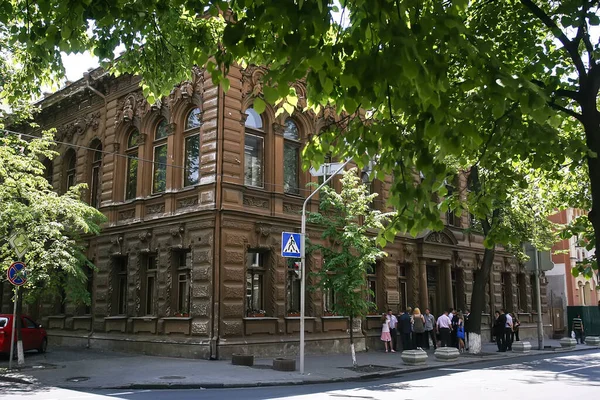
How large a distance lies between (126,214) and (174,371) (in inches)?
407

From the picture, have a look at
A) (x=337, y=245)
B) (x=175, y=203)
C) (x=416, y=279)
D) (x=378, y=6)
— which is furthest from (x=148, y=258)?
(x=378, y=6)

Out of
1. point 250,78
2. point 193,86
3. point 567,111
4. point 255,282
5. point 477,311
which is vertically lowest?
point 477,311

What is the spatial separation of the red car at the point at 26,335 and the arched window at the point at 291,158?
11.2m

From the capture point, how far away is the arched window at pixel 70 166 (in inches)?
1171

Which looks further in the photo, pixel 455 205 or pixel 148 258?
pixel 148 258

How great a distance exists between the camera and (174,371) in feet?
54.9

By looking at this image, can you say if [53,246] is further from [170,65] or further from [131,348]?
Result: [170,65]

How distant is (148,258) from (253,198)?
5.53m

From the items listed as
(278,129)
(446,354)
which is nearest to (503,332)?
(446,354)

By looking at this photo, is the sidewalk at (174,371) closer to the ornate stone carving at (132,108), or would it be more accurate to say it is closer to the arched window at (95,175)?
the arched window at (95,175)

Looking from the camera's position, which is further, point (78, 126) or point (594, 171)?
point (78, 126)

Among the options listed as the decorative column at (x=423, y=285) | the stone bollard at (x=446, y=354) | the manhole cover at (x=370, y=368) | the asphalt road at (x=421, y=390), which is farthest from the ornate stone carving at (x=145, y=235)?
the decorative column at (x=423, y=285)

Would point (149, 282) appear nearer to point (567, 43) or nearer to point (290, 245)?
point (290, 245)

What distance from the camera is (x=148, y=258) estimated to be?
2405cm
